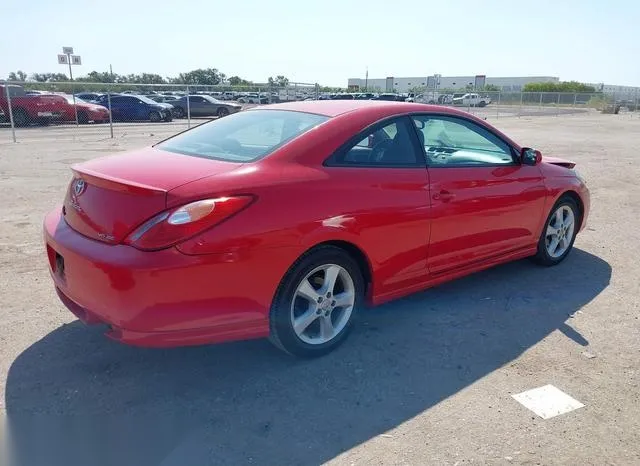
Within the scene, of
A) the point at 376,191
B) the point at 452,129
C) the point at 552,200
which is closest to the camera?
the point at 376,191

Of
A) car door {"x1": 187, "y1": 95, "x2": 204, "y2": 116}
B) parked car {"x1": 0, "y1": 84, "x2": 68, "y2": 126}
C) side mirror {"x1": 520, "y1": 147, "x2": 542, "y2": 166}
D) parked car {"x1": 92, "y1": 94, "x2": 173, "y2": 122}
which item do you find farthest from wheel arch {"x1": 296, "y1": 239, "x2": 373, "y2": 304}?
car door {"x1": 187, "y1": 95, "x2": 204, "y2": 116}

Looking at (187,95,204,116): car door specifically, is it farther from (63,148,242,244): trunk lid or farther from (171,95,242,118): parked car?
(63,148,242,244): trunk lid

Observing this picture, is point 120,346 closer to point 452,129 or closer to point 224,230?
point 224,230

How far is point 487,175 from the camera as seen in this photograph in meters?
4.15

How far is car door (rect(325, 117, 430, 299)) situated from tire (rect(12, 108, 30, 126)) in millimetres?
21235

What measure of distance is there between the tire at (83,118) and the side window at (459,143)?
73.0 feet

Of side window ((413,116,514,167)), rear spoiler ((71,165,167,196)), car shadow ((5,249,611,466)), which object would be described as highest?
side window ((413,116,514,167))

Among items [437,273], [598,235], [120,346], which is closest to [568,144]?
[598,235]

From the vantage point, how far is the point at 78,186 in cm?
316

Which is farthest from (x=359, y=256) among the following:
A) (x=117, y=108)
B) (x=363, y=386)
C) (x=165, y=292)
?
(x=117, y=108)

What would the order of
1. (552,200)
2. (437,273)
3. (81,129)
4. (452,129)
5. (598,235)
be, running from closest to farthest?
(437,273)
(452,129)
(552,200)
(598,235)
(81,129)

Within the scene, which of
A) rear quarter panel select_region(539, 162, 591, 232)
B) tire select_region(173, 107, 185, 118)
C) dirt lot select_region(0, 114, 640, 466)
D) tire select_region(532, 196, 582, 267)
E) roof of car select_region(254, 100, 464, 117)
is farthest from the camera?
tire select_region(173, 107, 185, 118)

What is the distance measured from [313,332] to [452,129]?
2092 mm

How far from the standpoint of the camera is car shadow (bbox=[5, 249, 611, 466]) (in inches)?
101
